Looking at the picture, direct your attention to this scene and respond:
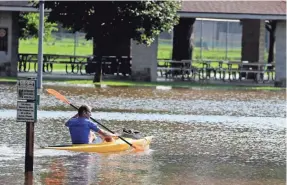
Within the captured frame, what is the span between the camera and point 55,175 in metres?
14.2

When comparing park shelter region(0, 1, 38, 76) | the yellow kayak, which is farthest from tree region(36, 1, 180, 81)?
the yellow kayak

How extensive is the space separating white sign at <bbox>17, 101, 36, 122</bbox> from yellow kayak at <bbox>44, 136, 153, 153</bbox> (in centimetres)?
323

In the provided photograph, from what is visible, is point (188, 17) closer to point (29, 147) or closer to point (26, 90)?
point (29, 147)

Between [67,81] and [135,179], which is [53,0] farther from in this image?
[135,179]

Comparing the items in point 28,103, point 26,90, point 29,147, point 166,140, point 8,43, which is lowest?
point 166,140

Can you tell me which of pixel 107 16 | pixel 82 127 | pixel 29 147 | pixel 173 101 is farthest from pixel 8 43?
pixel 29 147

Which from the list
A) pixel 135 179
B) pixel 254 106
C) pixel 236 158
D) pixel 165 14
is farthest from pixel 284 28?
pixel 135 179

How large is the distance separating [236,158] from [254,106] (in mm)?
14161

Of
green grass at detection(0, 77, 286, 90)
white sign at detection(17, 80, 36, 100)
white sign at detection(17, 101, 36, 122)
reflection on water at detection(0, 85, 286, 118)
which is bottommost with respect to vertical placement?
reflection on water at detection(0, 85, 286, 118)

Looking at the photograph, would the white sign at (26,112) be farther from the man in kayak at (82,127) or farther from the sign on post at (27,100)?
the man in kayak at (82,127)

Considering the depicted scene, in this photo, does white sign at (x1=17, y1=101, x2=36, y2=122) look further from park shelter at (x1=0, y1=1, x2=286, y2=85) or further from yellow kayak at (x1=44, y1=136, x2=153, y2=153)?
park shelter at (x1=0, y1=1, x2=286, y2=85)

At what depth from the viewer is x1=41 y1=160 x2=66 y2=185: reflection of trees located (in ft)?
44.4

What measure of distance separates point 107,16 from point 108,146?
2207 cm

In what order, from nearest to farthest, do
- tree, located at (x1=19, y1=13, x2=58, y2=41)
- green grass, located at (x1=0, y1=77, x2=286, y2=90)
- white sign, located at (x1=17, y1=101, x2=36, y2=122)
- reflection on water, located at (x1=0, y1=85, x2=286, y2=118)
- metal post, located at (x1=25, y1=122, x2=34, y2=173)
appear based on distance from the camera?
white sign, located at (x1=17, y1=101, x2=36, y2=122) < metal post, located at (x1=25, y1=122, x2=34, y2=173) < reflection on water, located at (x1=0, y1=85, x2=286, y2=118) < green grass, located at (x1=0, y1=77, x2=286, y2=90) < tree, located at (x1=19, y1=13, x2=58, y2=41)
